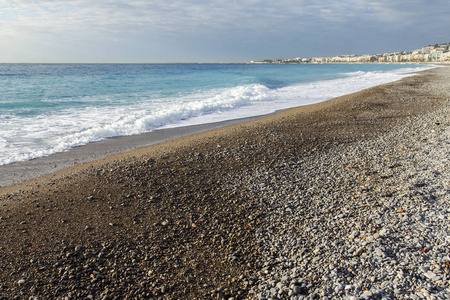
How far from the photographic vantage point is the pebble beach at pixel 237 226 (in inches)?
129

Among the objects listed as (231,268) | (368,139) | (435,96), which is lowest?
(231,268)

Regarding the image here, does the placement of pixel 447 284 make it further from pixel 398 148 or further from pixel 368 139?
pixel 368 139

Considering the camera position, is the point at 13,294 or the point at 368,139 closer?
the point at 13,294

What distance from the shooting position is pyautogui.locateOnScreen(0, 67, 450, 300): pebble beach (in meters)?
3.28

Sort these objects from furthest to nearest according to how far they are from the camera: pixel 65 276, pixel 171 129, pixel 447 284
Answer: pixel 171 129, pixel 65 276, pixel 447 284

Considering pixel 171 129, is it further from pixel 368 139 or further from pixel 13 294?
pixel 13 294

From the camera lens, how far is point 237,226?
4.39 meters

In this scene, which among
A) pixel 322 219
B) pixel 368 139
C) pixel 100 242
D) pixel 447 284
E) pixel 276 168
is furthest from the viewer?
pixel 368 139

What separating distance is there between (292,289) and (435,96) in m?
16.0

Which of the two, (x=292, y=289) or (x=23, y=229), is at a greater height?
(x=23, y=229)

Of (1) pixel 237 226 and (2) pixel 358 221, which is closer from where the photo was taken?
(2) pixel 358 221

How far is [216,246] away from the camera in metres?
4.00

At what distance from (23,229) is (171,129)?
750 cm

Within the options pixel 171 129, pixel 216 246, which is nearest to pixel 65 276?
pixel 216 246
